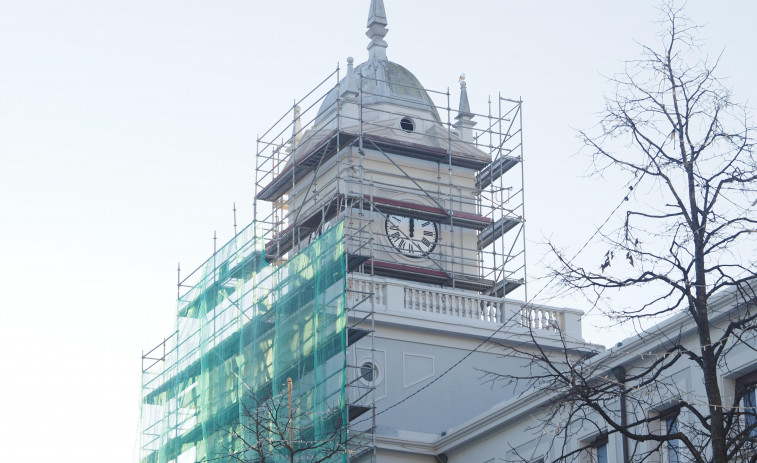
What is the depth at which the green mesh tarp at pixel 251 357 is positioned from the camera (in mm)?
36156

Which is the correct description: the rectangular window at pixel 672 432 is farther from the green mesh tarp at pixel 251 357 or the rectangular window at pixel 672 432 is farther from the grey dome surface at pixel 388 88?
the grey dome surface at pixel 388 88

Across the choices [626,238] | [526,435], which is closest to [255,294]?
[526,435]

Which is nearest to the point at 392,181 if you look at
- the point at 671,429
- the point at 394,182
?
the point at 394,182

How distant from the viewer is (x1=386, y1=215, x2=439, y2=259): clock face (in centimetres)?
4484

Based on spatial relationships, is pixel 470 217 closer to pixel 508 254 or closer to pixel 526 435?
pixel 508 254

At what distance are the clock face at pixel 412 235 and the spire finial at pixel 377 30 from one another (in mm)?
7114

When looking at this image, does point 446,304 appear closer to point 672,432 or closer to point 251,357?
point 251,357

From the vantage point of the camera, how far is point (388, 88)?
48688mm

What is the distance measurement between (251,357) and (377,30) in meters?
15.9

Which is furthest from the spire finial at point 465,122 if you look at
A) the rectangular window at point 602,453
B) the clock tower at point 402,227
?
the rectangular window at point 602,453

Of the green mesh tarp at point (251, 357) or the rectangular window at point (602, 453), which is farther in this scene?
the green mesh tarp at point (251, 357)

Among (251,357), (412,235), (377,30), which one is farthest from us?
(377,30)

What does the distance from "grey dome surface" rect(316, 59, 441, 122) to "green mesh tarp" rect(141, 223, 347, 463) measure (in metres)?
7.67

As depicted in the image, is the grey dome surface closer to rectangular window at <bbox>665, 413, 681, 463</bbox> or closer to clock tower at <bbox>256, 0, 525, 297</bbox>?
clock tower at <bbox>256, 0, 525, 297</bbox>
